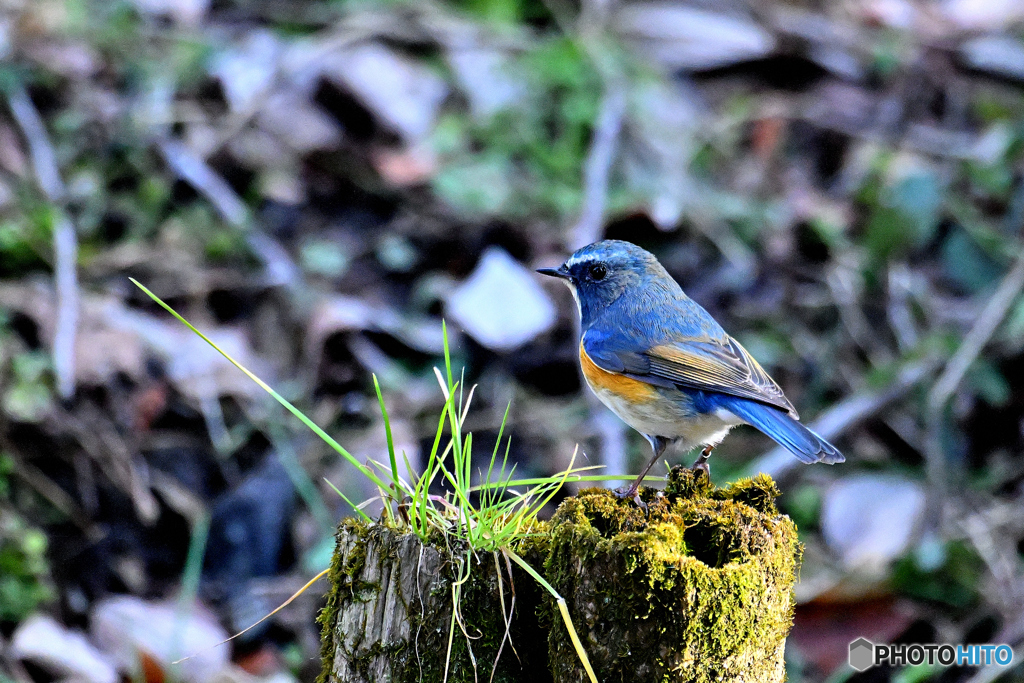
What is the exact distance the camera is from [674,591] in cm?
214

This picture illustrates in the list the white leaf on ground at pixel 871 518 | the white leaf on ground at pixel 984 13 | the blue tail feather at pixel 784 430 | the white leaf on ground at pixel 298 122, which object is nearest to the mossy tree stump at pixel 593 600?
the blue tail feather at pixel 784 430

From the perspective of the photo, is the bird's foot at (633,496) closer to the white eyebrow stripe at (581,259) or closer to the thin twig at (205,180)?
the white eyebrow stripe at (581,259)

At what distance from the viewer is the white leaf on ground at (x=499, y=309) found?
5.60 metres

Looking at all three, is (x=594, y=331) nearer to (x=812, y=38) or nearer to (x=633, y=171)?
(x=633, y=171)

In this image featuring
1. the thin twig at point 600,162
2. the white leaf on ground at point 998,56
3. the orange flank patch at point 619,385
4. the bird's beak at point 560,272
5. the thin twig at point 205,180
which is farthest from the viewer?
the white leaf on ground at point 998,56

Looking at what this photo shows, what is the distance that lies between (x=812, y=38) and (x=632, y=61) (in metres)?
1.76

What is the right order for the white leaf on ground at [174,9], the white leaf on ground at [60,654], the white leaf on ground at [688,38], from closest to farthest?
the white leaf on ground at [60,654]
the white leaf on ground at [174,9]
the white leaf on ground at [688,38]

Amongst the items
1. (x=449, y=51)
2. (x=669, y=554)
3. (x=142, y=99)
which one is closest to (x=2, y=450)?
(x=142, y=99)

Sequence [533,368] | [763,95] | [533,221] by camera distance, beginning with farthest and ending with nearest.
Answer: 1. [763,95]
2. [533,221]
3. [533,368]

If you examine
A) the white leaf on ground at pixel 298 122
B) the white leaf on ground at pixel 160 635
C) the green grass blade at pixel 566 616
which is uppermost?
the green grass blade at pixel 566 616

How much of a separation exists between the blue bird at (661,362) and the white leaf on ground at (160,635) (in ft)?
6.56

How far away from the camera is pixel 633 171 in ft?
22.6

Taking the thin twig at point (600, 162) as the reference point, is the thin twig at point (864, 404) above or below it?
below

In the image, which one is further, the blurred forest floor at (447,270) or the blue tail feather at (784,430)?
the blurred forest floor at (447,270)
